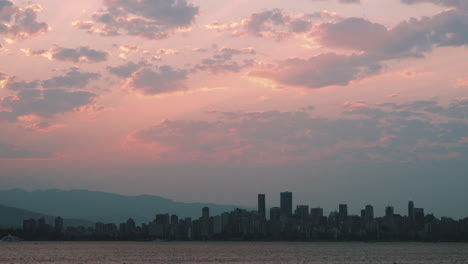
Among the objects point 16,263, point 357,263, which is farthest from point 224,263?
point 16,263

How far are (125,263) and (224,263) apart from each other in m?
25.2

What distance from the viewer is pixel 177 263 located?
574 feet

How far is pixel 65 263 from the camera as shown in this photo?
169 m

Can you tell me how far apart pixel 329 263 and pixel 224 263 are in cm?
2775

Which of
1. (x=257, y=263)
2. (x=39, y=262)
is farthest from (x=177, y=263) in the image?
(x=39, y=262)

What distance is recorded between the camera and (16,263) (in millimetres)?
165750

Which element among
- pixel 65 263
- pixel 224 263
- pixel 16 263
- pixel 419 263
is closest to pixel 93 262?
pixel 65 263

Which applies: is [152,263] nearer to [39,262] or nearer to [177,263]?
[177,263]

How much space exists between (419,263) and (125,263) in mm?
79080

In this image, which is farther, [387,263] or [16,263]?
[387,263]

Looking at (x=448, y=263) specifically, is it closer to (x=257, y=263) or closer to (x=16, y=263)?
(x=257, y=263)

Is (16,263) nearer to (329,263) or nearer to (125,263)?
(125,263)

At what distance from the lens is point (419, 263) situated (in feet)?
604

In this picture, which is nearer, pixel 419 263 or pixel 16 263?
pixel 16 263
